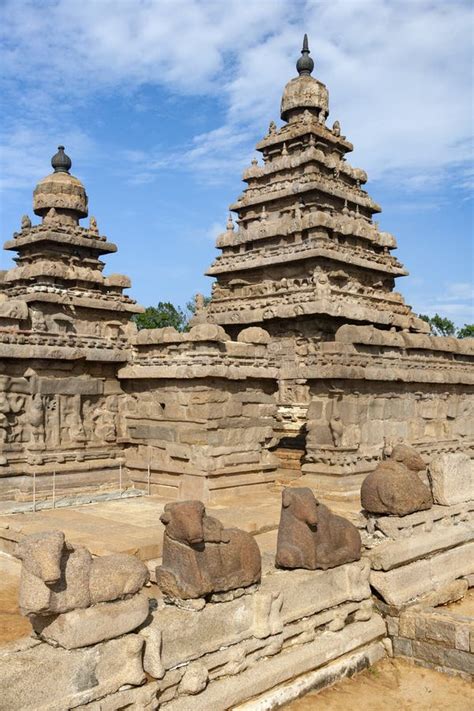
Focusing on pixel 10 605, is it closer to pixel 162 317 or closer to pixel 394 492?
pixel 394 492

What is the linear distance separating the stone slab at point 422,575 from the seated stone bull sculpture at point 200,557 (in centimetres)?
193

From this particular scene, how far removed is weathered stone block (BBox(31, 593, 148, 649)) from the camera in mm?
4859

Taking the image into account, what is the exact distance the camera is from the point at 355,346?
12.3m

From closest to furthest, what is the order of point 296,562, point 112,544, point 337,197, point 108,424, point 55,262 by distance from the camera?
1. point 296,562
2. point 112,544
3. point 108,424
4. point 55,262
5. point 337,197

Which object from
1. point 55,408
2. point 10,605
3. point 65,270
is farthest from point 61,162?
point 10,605

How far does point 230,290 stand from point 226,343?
28.0 feet

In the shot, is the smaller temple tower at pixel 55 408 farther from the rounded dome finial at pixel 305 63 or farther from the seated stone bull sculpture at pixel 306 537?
the rounded dome finial at pixel 305 63

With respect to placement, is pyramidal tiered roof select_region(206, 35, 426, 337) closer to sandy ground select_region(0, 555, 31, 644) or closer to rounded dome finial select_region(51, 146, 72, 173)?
rounded dome finial select_region(51, 146, 72, 173)

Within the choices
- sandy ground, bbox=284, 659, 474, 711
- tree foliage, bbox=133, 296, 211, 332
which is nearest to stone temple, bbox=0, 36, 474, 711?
sandy ground, bbox=284, 659, 474, 711

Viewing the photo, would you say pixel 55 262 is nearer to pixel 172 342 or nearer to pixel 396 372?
pixel 172 342

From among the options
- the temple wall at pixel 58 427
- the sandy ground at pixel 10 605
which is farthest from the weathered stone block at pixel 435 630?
the temple wall at pixel 58 427

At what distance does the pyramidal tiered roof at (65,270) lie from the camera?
1703cm

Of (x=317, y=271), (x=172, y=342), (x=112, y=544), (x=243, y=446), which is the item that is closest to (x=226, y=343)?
(x=172, y=342)

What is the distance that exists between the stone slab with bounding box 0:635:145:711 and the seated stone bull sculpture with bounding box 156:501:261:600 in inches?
28.4
